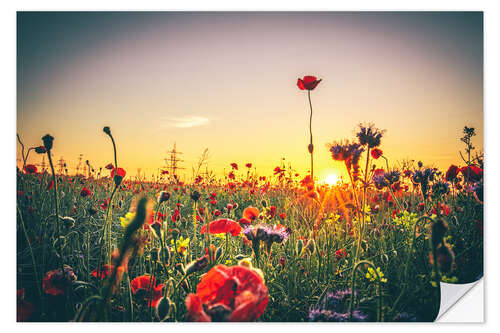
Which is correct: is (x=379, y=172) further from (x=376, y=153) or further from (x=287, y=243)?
(x=287, y=243)

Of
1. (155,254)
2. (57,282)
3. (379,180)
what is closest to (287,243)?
(379,180)

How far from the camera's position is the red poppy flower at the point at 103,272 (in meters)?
1.70

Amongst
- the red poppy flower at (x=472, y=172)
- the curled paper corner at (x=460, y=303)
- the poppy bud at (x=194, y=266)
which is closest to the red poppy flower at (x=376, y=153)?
the red poppy flower at (x=472, y=172)

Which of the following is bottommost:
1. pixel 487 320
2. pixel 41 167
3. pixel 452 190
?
pixel 487 320

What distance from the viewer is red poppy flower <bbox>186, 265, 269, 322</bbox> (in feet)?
3.25

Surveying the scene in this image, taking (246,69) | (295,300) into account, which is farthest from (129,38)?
(295,300)

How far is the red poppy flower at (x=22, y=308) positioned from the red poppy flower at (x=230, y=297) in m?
1.32

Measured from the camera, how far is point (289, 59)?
2.15m

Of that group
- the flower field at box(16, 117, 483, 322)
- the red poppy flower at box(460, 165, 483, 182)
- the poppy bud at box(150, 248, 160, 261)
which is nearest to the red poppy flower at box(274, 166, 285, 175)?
the flower field at box(16, 117, 483, 322)

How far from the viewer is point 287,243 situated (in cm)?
211

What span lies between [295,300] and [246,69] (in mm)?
1481

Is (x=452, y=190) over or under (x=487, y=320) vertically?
over

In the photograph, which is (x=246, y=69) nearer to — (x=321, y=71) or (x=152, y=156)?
→ (x=321, y=71)
